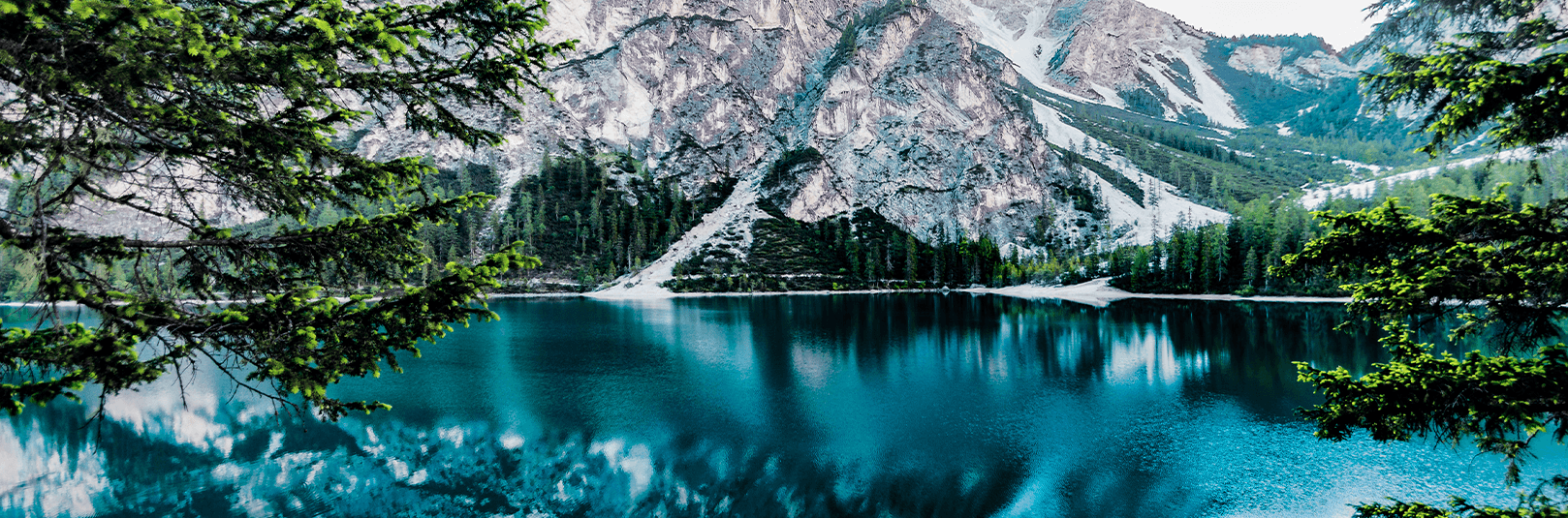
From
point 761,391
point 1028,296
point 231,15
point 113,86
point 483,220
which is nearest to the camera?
point 113,86

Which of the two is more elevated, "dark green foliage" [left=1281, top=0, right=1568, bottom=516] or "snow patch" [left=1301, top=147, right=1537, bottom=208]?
"snow patch" [left=1301, top=147, right=1537, bottom=208]

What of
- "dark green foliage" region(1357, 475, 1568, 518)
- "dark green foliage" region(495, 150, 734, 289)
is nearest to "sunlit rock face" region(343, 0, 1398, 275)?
"dark green foliage" region(495, 150, 734, 289)

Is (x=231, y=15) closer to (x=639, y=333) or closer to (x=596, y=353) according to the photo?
(x=596, y=353)

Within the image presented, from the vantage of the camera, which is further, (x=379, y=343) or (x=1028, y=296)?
(x=1028, y=296)

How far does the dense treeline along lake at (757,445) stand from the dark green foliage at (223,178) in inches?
145

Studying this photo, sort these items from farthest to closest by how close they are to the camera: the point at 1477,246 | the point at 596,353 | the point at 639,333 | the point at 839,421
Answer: the point at 639,333
the point at 596,353
the point at 839,421
the point at 1477,246

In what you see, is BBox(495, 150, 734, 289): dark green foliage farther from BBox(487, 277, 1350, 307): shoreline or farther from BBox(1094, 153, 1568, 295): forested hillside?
BBox(1094, 153, 1568, 295): forested hillside

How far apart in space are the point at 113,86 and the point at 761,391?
30.5 meters

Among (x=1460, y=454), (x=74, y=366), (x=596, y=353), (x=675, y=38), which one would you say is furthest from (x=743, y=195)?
(x=74, y=366)

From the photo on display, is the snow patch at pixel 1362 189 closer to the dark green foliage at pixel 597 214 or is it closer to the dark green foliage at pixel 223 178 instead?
the dark green foliage at pixel 597 214

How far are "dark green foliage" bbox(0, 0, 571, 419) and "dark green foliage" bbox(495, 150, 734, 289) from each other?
133887 mm

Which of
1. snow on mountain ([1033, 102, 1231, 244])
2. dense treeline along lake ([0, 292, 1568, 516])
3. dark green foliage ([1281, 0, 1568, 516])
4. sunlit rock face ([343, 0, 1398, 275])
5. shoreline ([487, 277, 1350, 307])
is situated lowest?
dense treeline along lake ([0, 292, 1568, 516])

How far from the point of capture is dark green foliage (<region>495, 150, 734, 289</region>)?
14538 cm

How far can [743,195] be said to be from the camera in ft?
599
